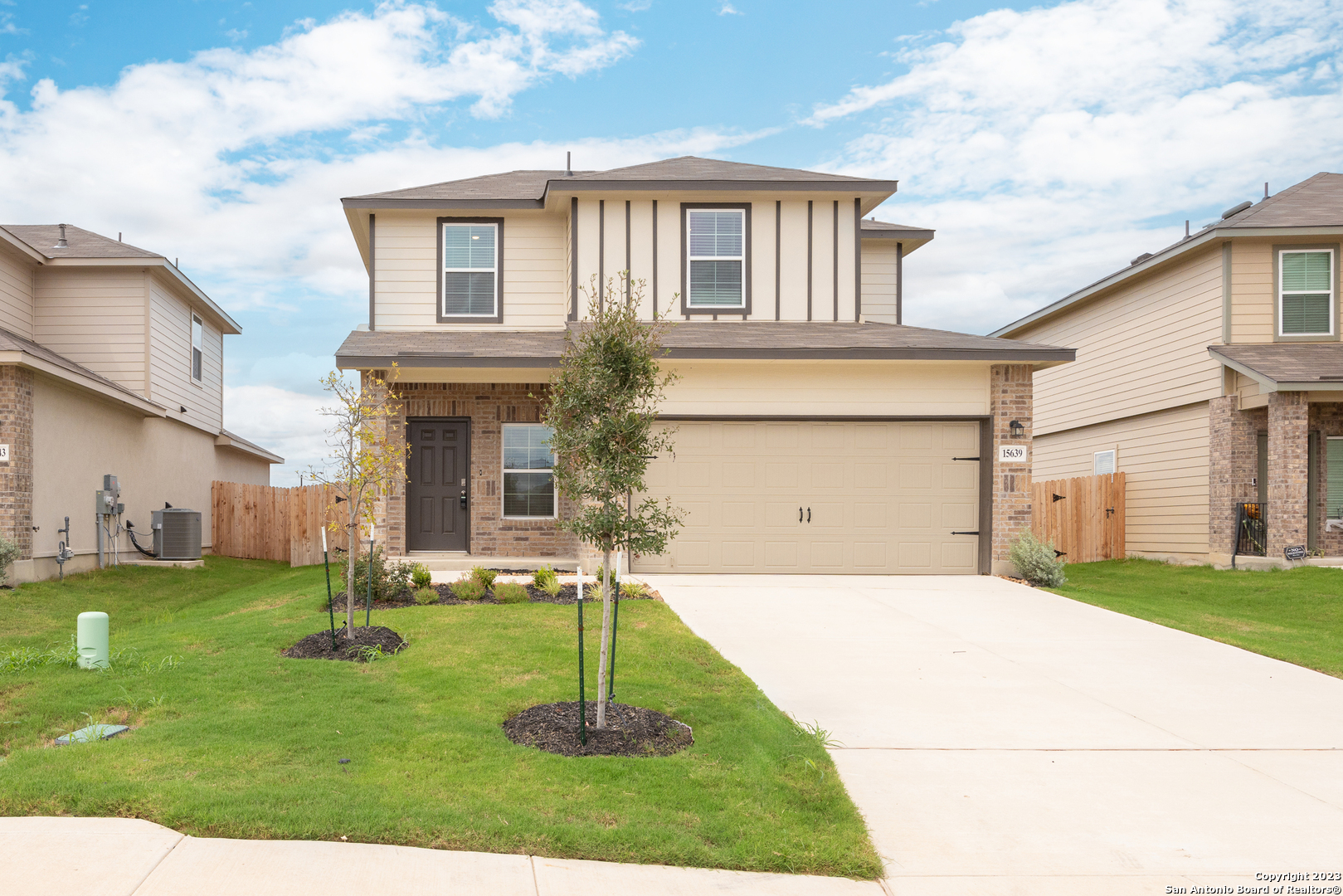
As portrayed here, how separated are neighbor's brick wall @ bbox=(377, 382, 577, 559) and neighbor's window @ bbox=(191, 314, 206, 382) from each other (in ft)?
28.5

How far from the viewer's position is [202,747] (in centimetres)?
529

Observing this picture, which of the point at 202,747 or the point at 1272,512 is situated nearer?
the point at 202,747

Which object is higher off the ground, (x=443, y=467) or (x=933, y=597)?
(x=443, y=467)

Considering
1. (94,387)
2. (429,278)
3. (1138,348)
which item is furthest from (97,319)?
(1138,348)

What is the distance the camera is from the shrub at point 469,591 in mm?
10703

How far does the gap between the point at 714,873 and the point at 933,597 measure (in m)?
8.27

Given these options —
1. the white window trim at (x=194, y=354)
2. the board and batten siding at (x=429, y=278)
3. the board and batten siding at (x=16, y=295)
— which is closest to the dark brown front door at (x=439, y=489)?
the board and batten siding at (x=429, y=278)

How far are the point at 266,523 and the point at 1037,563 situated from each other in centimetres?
1650

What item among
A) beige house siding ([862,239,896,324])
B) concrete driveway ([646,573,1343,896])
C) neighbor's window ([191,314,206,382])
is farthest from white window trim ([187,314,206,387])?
concrete driveway ([646,573,1343,896])

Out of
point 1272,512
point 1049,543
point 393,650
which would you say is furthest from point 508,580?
point 1272,512

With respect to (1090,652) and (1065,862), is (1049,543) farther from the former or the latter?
(1065,862)

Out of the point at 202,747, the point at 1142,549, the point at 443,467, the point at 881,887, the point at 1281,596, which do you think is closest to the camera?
the point at 881,887

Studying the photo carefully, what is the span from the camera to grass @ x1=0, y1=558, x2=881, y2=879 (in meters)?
4.29

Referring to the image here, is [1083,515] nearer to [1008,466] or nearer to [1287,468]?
[1287,468]
